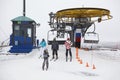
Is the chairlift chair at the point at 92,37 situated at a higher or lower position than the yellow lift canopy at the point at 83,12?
lower

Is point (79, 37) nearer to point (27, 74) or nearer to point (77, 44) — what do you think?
point (77, 44)

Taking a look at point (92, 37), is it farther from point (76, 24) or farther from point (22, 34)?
point (22, 34)

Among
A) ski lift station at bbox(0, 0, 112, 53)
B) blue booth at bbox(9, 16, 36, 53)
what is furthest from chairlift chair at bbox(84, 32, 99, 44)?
blue booth at bbox(9, 16, 36, 53)

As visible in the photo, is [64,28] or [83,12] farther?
[64,28]

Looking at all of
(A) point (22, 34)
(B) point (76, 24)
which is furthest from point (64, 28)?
(A) point (22, 34)

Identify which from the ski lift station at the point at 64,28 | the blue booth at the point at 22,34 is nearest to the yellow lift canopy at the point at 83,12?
the ski lift station at the point at 64,28

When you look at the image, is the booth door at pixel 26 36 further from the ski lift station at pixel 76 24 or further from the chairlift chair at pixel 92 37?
the chairlift chair at pixel 92 37

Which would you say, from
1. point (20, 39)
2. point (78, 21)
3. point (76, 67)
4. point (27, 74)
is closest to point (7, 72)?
point (27, 74)

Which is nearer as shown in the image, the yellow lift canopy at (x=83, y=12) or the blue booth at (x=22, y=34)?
the yellow lift canopy at (x=83, y=12)

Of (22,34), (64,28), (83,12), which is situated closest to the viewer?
(83,12)

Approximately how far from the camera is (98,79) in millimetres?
14539

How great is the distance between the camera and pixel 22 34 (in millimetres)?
29453

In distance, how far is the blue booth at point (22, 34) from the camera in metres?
29.3

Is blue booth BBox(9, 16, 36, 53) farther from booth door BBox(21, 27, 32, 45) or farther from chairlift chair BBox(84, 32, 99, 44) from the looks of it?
chairlift chair BBox(84, 32, 99, 44)
